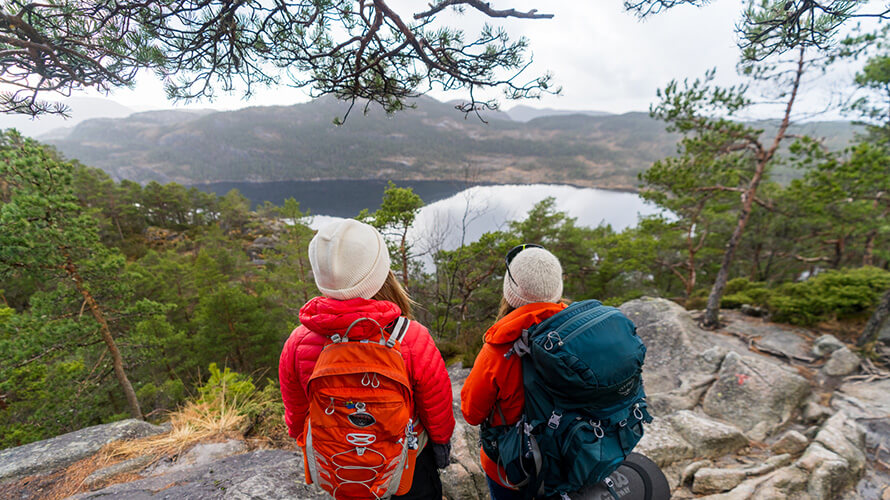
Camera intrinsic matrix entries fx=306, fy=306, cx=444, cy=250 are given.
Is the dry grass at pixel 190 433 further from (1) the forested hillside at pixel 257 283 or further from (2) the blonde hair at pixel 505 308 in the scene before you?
(2) the blonde hair at pixel 505 308

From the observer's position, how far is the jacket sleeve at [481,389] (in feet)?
4.41

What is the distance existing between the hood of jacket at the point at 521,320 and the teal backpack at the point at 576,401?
33mm

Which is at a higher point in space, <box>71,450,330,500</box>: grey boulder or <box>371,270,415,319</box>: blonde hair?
<box>371,270,415,319</box>: blonde hair

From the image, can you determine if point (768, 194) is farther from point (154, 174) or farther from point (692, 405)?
point (154, 174)

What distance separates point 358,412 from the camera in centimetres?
108

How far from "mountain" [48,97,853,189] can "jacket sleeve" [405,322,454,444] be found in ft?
241

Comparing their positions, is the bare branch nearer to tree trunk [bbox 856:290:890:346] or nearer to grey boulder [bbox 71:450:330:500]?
grey boulder [bbox 71:450:330:500]

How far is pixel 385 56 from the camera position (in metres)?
2.16

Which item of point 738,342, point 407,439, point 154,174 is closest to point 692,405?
point 738,342

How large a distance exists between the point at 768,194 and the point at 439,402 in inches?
582

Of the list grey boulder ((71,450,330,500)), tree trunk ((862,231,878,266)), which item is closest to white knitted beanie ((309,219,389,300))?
grey boulder ((71,450,330,500))

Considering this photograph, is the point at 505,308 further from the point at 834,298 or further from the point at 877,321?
the point at 834,298

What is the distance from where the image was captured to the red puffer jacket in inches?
41.9

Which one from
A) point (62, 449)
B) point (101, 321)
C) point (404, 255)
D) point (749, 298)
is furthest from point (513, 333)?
point (749, 298)
